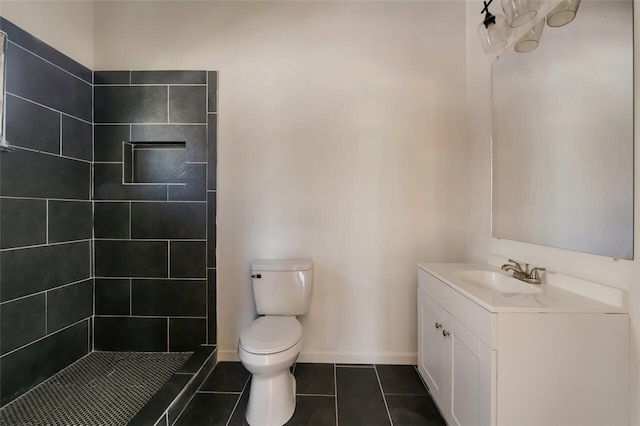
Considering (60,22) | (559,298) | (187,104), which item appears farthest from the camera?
(187,104)

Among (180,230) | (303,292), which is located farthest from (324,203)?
(180,230)

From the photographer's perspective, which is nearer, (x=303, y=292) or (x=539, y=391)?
(x=539, y=391)

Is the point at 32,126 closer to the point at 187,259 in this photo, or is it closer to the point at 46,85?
the point at 46,85

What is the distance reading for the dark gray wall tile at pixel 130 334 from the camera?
190cm

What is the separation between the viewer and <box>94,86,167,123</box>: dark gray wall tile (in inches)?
74.9

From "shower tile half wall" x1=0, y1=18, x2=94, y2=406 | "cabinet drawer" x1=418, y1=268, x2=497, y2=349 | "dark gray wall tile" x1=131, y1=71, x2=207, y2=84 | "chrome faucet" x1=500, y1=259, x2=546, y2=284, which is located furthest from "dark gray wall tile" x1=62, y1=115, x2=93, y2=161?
"chrome faucet" x1=500, y1=259, x2=546, y2=284

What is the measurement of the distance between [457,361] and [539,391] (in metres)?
0.31

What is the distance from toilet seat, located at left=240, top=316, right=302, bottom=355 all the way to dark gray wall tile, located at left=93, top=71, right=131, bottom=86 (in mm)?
1977

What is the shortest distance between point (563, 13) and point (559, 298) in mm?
1236

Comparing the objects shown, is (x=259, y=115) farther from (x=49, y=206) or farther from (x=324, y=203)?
(x=49, y=206)

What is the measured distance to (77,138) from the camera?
5.91ft

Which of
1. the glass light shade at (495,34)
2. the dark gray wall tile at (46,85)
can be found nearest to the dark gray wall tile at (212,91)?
the dark gray wall tile at (46,85)

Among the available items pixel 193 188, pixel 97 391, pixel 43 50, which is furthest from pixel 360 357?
pixel 43 50

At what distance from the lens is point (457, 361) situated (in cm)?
120
